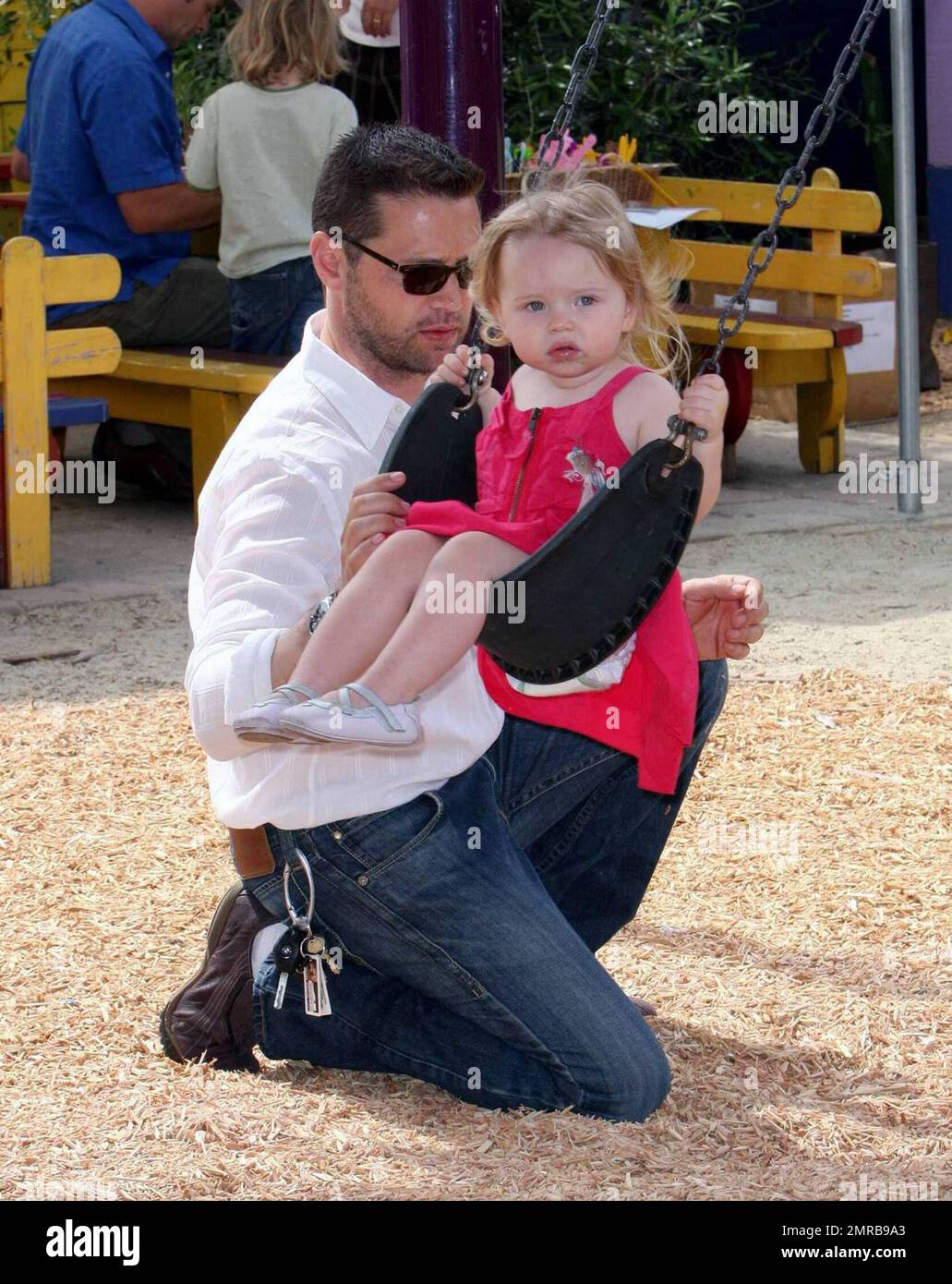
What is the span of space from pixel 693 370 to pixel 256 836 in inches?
243

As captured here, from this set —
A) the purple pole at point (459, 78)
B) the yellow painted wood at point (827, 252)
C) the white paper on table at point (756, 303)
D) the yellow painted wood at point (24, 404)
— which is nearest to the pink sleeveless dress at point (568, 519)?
the purple pole at point (459, 78)

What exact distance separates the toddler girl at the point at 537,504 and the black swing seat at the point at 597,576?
72 millimetres

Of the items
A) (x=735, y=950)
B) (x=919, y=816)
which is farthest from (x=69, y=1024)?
(x=919, y=816)

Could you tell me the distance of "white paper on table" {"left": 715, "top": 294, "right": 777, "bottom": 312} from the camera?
8773 millimetres

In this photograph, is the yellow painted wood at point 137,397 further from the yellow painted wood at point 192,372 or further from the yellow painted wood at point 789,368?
the yellow painted wood at point 789,368

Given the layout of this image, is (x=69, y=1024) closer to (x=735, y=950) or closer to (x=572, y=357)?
(x=735, y=950)

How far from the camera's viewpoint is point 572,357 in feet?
9.48

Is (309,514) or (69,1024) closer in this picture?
(309,514)

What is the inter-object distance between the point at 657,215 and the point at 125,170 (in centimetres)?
198

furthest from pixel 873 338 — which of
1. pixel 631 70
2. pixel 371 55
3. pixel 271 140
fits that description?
pixel 271 140

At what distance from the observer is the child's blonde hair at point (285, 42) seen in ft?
21.6

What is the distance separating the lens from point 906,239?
7180 mm

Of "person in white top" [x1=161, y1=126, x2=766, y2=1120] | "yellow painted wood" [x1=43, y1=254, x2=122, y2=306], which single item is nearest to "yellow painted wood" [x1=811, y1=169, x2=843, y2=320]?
"yellow painted wood" [x1=43, y1=254, x2=122, y2=306]

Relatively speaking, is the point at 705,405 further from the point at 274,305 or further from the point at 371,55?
the point at 371,55
